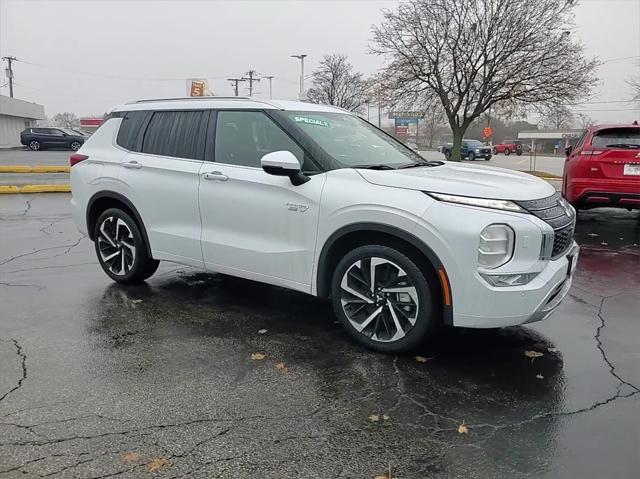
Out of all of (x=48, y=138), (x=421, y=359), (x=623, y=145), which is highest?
(x=48, y=138)

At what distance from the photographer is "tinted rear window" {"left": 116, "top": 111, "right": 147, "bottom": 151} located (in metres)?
5.48

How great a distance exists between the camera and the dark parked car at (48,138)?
123 feet

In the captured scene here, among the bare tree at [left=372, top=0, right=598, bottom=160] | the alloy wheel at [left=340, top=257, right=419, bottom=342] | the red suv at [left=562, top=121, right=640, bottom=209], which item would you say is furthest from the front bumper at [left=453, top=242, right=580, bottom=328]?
the bare tree at [left=372, top=0, right=598, bottom=160]

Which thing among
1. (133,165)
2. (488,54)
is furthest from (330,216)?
(488,54)

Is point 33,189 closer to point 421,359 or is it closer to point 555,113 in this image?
point 421,359

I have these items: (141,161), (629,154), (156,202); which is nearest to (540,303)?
(156,202)

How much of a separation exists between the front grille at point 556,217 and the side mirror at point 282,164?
1571 millimetres

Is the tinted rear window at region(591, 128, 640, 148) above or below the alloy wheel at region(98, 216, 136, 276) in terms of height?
above

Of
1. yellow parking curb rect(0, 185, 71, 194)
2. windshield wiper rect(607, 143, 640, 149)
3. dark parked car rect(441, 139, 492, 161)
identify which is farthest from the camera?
dark parked car rect(441, 139, 492, 161)

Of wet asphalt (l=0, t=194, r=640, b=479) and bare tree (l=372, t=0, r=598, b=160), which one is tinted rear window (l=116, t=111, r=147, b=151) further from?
bare tree (l=372, t=0, r=598, b=160)

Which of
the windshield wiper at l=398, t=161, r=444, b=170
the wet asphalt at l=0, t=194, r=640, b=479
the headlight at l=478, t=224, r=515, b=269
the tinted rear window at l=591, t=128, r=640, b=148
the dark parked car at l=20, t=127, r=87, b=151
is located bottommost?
the wet asphalt at l=0, t=194, r=640, b=479

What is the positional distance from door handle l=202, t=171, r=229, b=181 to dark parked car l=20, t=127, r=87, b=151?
3681cm

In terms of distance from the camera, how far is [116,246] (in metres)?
5.56

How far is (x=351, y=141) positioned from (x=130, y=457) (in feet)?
9.81
